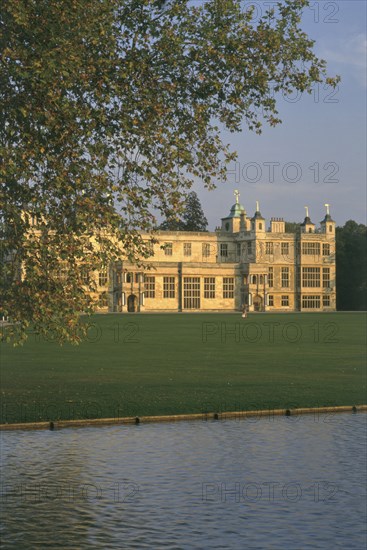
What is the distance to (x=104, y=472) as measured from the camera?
1310 cm

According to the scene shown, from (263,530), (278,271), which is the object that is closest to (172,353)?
(263,530)

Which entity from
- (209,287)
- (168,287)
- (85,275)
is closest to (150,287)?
(168,287)

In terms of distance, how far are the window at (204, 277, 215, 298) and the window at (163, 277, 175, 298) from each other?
17.9 feet

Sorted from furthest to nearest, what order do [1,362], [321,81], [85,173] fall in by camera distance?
[1,362], [321,81], [85,173]

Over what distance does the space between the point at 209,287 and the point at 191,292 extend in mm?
3292

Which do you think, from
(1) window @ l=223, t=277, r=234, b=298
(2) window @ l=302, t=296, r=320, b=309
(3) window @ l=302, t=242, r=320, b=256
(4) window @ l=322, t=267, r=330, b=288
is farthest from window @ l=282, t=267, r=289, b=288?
(1) window @ l=223, t=277, r=234, b=298

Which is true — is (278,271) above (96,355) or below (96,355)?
above

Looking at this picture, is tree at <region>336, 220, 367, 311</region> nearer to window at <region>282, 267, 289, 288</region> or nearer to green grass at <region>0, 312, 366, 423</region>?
window at <region>282, 267, 289, 288</region>

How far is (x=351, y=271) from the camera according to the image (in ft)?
429

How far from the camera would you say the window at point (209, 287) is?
405ft

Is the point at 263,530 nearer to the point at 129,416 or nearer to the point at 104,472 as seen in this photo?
the point at 104,472

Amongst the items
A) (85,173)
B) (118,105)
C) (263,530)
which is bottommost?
(263,530)

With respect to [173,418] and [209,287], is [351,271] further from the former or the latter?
[173,418]

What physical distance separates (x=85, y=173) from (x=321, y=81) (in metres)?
4.70
